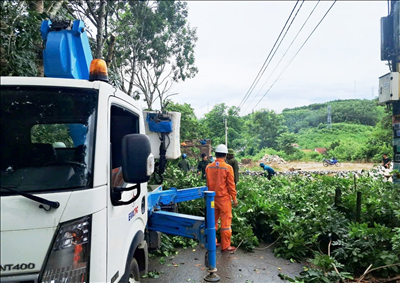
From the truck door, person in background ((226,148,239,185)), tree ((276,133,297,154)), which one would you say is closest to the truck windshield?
the truck door

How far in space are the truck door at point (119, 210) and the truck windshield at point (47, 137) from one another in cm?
22

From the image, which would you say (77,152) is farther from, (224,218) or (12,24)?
(12,24)

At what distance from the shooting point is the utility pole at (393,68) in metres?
7.97

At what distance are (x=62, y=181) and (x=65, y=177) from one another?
32 millimetres

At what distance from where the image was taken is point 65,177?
1.93 meters

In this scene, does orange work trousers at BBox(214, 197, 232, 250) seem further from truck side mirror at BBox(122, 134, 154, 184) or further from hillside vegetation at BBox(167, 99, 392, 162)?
hillside vegetation at BBox(167, 99, 392, 162)

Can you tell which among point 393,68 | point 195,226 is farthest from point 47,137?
point 393,68

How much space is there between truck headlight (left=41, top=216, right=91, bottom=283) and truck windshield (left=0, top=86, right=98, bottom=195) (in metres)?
0.25

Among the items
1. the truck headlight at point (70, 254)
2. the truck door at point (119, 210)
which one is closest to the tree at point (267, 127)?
the truck door at point (119, 210)

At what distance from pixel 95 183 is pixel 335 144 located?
46422 mm

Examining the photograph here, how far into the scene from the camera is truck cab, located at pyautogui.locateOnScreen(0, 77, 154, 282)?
1.69 m

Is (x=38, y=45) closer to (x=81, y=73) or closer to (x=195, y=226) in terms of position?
(x=81, y=73)

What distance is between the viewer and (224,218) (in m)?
5.20

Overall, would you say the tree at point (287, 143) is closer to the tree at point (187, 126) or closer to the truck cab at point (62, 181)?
the tree at point (187, 126)
